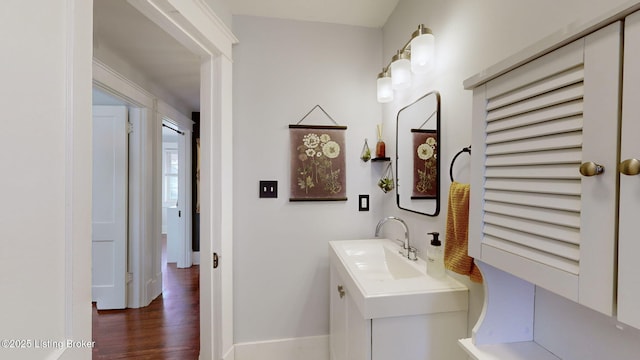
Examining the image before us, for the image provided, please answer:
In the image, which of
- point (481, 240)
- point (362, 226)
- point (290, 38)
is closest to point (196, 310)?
point (362, 226)

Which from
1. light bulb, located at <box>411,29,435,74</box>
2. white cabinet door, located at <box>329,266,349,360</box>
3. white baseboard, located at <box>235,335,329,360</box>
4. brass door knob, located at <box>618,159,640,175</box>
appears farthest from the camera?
white baseboard, located at <box>235,335,329,360</box>

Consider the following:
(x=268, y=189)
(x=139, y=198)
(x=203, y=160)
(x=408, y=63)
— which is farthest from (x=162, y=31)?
(x=408, y=63)

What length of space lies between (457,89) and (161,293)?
364 cm

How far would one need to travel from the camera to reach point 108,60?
7.41ft


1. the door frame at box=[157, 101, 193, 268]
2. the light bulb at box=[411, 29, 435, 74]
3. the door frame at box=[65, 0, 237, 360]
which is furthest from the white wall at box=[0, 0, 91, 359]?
the door frame at box=[157, 101, 193, 268]

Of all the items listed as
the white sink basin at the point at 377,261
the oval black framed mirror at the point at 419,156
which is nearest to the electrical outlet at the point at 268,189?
the white sink basin at the point at 377,261

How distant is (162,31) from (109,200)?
175cm

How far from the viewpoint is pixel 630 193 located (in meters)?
0.42

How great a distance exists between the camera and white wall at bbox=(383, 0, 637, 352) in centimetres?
69

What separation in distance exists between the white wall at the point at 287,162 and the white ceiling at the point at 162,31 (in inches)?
2.9

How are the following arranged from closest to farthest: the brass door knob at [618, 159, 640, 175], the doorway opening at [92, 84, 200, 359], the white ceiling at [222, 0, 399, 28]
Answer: the brass door knob at [618, 159, 640, 175] < the white ceiling at [222, 0, 399, 28] < the doorway opening at [92, 84, 200, 359]

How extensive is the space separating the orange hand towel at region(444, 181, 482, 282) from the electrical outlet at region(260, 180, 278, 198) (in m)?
1.23

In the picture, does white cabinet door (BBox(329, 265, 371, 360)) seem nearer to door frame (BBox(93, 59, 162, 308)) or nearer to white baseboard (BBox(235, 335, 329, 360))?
white baseboard (BBox(235, 335, 329, 360))

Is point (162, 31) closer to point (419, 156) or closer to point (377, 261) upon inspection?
point (419, 156)
